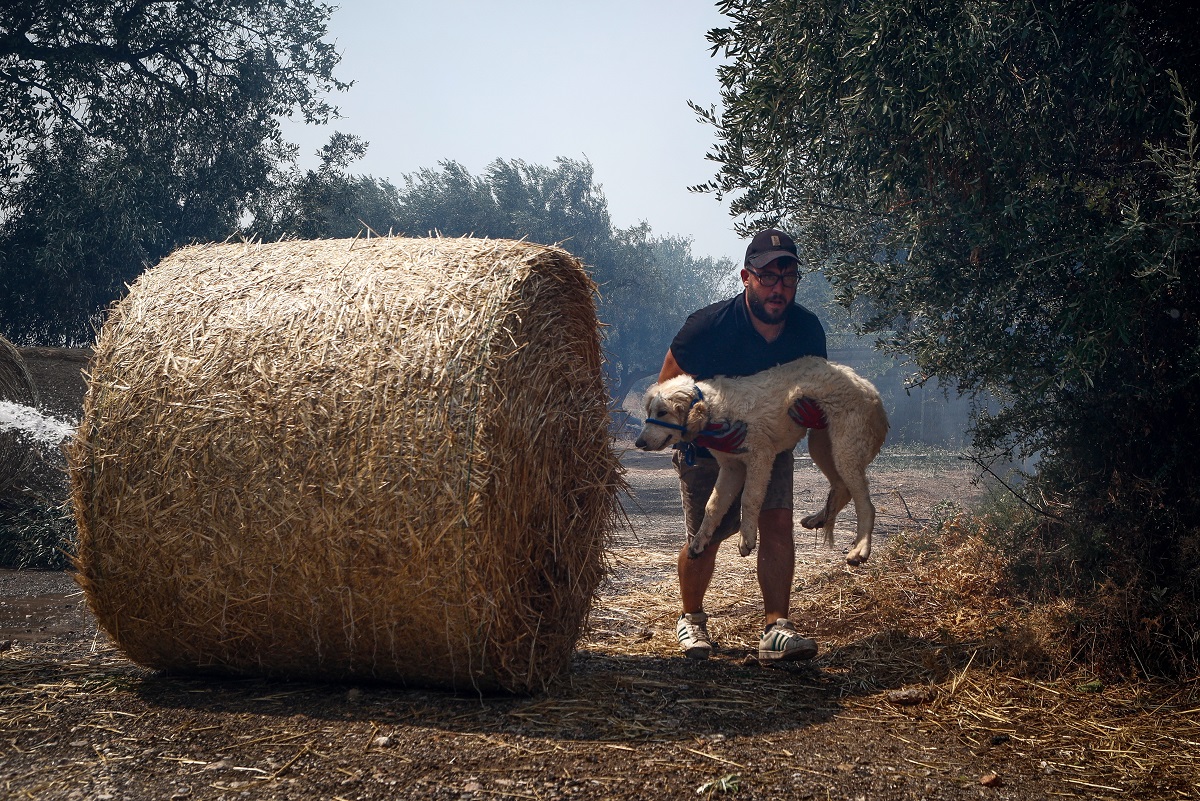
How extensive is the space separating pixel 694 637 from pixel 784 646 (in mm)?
616

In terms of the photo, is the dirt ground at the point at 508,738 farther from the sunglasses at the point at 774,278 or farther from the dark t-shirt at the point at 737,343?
the sunglasses at the point at 774,278

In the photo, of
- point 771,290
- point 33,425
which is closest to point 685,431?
point 771,290

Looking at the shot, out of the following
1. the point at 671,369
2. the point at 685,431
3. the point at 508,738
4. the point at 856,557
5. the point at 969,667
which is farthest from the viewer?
the point at 671,369

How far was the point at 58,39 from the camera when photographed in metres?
15.0

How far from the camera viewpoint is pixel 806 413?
17.2 ft

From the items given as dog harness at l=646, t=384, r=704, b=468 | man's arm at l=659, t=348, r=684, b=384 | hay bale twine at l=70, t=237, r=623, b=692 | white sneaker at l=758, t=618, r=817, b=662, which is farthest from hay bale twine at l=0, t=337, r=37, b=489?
white sneaker at l=758, t=618, r=817, b=662

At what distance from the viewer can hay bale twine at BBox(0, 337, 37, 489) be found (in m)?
9.47

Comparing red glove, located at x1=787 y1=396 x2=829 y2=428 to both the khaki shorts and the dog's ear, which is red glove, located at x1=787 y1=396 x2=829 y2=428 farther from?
the dog's ear

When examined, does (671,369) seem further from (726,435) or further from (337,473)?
(337,473)

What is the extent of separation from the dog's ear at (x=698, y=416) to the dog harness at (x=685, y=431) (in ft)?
0.11

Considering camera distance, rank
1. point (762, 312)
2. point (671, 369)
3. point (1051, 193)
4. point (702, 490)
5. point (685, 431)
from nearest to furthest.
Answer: point (1051, 193) < point (685, 431) < point (762, 312) < point (702, 490) < point (671, 369)

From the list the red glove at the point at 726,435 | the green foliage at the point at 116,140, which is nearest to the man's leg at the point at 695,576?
the red glove at the point at 726,435

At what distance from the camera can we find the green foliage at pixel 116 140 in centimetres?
1518

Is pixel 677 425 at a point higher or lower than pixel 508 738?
higher
